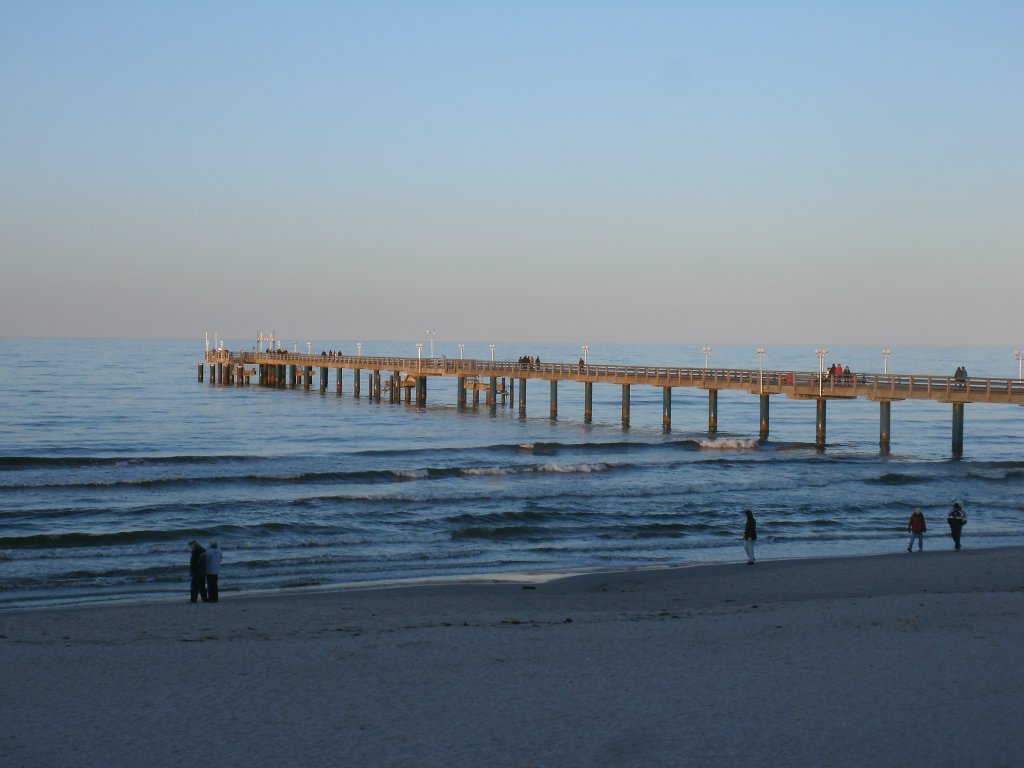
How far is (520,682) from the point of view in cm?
1120

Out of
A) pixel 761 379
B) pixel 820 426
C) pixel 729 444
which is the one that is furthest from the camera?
pixel 761 379

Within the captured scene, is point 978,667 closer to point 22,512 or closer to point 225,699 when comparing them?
point 225,699

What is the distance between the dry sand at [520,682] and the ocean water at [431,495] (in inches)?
212

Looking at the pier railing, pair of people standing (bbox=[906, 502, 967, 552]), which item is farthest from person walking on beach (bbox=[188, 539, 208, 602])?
the pier railing

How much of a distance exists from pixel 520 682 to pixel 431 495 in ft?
68.6

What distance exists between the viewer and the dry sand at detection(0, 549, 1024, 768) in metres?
9.02

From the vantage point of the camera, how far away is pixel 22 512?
27422mm

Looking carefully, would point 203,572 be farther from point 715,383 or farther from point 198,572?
point 715,383

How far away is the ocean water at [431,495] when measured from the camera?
2252 centimetres

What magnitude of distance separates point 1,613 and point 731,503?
20.4 m

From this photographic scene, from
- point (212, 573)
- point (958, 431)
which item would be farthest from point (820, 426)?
point (212, 573)

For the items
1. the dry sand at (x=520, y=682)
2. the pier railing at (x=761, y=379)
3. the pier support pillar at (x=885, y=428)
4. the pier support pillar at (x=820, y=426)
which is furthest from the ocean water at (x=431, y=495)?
the dry sand at (x=520, y=682)

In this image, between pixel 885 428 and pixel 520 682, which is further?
pixel 885 428

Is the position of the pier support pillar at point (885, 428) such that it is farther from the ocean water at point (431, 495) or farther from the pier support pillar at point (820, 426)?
the pier support pillar at point (820, 426)
